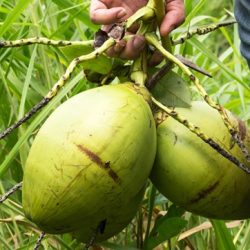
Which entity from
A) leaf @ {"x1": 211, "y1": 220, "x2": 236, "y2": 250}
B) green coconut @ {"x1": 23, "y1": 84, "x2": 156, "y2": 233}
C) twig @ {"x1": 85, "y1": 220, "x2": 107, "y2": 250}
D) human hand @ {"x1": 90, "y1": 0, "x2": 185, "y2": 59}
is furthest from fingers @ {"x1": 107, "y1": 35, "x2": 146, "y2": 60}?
leaf @ {"x1": 211, "y1": 220, "x2": 236, "y2": 250}

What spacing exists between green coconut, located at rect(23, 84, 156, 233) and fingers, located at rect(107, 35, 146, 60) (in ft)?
0.33

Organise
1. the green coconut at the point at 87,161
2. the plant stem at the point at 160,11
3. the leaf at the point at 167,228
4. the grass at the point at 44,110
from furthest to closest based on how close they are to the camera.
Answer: the grass at the point at 44,110 < the leaf at the point at 167,228 < the plant stem at the point at 160,11 < the green coconut at the point at 87,161

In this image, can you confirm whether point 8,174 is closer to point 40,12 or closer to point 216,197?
point 40,12

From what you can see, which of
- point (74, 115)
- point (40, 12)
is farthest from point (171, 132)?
point (40, 12)

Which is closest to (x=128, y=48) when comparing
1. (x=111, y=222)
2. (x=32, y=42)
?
(x=32, y=42)

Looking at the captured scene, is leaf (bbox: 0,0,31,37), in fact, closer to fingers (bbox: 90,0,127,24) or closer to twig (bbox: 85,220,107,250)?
fingers (bbox: 90,0,127,24)

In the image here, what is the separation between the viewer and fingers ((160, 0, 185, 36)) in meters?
0.99

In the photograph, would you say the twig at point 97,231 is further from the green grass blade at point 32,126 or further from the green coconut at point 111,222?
the green grass blade at point 32,126

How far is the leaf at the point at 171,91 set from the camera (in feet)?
3.36

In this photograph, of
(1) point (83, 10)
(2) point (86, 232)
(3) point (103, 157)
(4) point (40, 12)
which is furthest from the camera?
(4) point (40, 12)

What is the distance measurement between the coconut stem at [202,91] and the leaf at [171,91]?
81 millimetres

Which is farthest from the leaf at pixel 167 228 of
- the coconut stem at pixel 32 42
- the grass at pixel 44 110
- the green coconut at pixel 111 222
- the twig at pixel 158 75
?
the coconut stem at pixel 32 42

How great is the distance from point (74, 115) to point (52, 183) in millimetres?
86

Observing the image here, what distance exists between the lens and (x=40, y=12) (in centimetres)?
173
